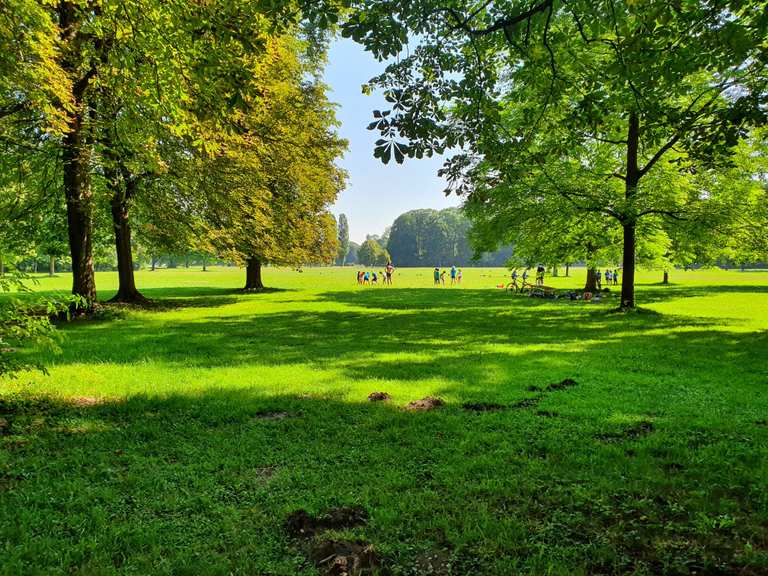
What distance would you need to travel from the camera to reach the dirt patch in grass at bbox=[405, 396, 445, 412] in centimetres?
627

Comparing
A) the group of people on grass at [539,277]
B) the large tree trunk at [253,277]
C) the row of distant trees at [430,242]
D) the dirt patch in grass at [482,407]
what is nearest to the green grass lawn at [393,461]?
the dirt patch in grass at [482,407]

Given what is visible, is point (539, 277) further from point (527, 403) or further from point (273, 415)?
point (273, 415)

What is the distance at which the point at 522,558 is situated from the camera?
3123 mm

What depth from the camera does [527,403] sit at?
6500 mm

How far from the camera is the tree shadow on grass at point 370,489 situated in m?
3.15

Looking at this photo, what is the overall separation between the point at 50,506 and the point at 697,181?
2343 centimetres

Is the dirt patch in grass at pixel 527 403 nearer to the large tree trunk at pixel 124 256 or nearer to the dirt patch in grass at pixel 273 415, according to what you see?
the dirt patch in grass at pixel 273 415

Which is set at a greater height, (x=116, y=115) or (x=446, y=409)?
(x=116, y=115)

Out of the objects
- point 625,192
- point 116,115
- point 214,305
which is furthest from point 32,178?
point 625,192

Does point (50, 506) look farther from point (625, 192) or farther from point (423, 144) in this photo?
point (625, 192)

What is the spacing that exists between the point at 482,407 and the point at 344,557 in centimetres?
370

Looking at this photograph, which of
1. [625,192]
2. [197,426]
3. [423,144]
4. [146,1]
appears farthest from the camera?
[625,192]

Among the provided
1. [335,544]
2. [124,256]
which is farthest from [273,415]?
[124,256]

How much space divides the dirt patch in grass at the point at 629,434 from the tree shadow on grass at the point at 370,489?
0.12 meters
